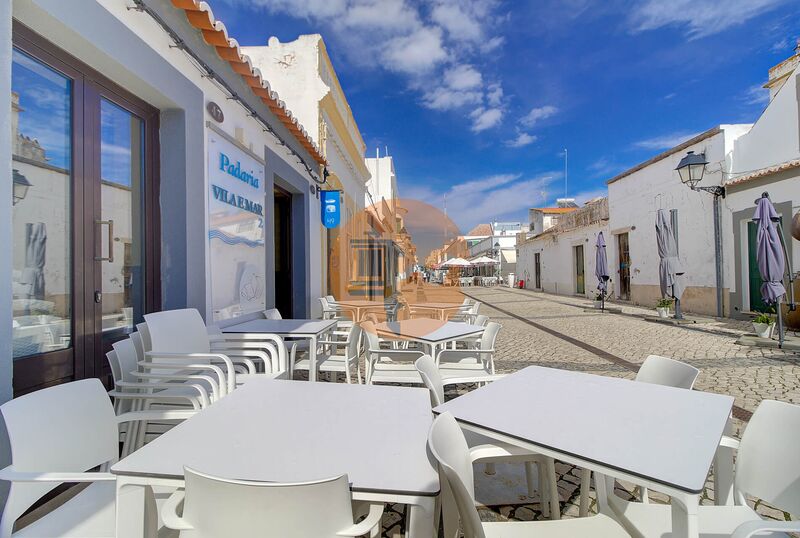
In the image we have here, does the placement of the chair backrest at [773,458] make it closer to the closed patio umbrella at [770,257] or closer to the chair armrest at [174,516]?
the chair armrest at [174,516]

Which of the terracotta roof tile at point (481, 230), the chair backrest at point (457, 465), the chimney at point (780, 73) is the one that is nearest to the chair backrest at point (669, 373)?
the chair backrest at point (457, 465)

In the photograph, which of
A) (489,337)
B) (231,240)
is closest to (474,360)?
(489,337)

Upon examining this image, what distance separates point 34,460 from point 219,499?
3.01 feet

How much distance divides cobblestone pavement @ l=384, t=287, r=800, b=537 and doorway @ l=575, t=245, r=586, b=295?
740 cm

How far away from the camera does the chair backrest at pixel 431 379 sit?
2.11 metres

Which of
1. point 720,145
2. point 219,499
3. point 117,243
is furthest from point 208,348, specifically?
point 720,145

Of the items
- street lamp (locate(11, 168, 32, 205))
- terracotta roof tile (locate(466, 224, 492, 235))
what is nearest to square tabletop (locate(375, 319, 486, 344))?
street lamp (locate(11, 168, 32, 205))

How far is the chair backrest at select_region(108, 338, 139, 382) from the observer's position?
2.46 metres

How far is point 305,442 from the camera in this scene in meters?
1.37

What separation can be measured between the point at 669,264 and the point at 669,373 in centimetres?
844

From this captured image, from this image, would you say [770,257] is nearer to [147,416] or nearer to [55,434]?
[147,416]

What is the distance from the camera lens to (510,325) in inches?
372

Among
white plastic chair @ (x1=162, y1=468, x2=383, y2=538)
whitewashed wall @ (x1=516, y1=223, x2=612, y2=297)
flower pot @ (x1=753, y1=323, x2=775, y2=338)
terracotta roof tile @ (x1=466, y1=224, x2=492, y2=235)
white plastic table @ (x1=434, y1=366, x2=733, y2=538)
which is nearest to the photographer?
white plastic chair @ (x1=162, y1=468, x2=383, y2=538)

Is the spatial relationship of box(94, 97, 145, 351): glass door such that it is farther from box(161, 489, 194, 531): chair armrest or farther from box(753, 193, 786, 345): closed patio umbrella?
box(753, 193, 786, 345): closed patio umbrella
